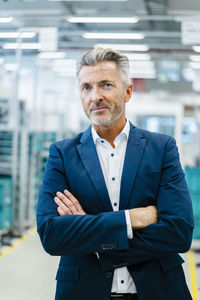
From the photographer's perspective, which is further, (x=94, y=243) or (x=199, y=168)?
(x=199, y=168)

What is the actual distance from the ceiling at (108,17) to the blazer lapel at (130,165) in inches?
128

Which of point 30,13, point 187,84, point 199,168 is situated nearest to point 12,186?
point 199,168

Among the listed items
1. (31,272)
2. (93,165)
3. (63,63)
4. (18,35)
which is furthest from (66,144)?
(63,63)

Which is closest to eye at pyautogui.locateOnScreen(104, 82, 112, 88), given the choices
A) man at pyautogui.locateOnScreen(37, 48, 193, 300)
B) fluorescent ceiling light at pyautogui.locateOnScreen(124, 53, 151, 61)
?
man at pyautogui.locateOnScreen(37, 48, 193, 300)

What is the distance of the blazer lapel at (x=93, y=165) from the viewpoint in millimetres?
1570

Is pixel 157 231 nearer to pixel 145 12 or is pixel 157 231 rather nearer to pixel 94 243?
pixel 94 243

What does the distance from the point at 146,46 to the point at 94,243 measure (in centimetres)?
910

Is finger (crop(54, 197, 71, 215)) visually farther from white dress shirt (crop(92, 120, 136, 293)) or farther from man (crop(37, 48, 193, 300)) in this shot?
white dress shirt (crop(92, 120, 136, 293))

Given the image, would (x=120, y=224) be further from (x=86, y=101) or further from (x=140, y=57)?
(x=140, y=57)

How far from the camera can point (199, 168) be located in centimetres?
541

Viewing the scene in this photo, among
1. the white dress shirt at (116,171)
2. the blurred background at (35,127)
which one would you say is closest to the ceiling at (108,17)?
the blurred background at (35,127)

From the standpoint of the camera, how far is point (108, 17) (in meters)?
6.64

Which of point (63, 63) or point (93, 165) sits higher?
point (63, 63)

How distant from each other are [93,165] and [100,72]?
397 millimetres
